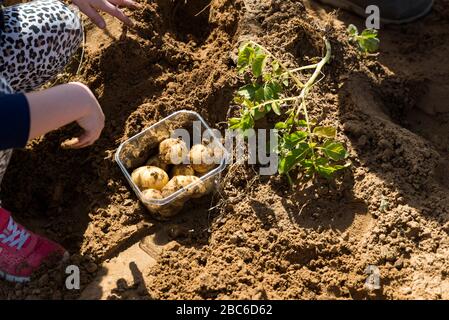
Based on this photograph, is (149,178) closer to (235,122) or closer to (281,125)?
(235,122)

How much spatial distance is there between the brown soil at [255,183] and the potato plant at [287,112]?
0.08 metres

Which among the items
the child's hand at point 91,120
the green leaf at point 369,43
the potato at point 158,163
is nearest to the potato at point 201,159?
the potato at point 158,163

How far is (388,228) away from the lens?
6.75 ft

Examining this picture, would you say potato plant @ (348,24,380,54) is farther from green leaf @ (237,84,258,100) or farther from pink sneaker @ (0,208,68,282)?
pink sneaker @ (0,208,68,282)

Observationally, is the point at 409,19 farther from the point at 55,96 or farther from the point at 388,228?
the point at 55,96

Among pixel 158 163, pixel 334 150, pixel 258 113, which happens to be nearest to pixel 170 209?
pixel 158 163

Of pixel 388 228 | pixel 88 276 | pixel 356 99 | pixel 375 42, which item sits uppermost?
pixel 375 42

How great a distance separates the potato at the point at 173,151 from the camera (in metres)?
2.16

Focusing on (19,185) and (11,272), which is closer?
(11,272)

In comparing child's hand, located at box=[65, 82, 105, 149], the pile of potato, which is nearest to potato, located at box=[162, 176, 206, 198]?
the pile of potato

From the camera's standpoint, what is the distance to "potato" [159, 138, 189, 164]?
2164 mm

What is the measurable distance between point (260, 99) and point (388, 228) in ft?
2.08

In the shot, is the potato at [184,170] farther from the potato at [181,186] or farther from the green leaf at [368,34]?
the green leaf at [368,34]

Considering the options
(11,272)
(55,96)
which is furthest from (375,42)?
(11,272)
